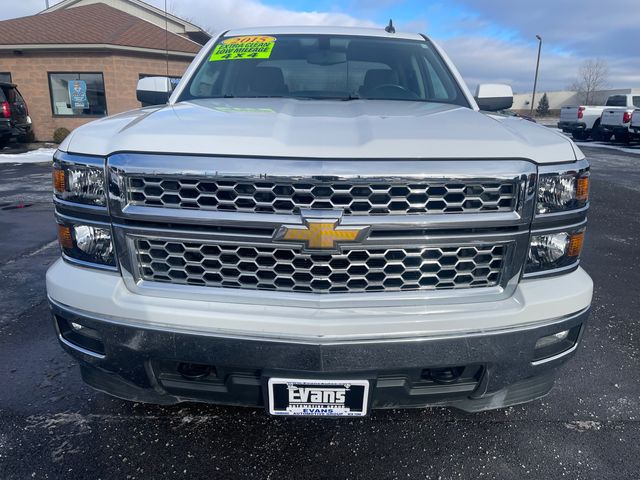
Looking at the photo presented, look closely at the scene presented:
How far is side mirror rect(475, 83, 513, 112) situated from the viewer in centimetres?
311

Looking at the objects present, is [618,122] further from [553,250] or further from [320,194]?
[320,194]

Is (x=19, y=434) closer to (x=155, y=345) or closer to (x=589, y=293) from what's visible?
(x=155, y=345)

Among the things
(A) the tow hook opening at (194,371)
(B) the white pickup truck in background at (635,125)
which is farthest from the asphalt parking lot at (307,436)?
(B) the white pickup truck in background at (635,125)

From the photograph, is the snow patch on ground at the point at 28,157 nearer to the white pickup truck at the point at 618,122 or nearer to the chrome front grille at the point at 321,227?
the chrome front grille at the point at 321,227

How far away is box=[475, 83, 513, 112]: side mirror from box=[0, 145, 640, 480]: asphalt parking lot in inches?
67.2

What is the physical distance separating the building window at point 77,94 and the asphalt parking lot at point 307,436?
16.3 meters

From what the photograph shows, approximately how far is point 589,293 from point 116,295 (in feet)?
5.95

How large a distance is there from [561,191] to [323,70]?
6.24ft

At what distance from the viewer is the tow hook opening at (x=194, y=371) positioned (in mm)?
1784

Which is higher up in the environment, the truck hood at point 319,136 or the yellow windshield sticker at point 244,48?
the yellow windshield sticker at point 244,48

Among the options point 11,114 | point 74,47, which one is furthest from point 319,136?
point 74,47

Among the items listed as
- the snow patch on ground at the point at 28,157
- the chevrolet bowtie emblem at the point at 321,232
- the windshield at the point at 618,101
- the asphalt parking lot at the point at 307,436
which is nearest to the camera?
the chevrolet bowtie emblem at the point at 321,232

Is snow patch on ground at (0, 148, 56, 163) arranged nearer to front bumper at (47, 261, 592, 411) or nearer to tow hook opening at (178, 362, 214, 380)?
front bumper at (47, 261, 592, 411)

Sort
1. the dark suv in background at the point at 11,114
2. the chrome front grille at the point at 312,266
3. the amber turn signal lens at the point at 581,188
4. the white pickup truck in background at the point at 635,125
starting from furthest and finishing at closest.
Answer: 1. the white pickup truck in background at the point at 635,125
2. the dark suv in background at the point at 11,114
3. the amber turn signal lens at the point at 581,188
4. the chrome front grille at the point at 312,266
